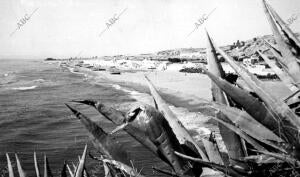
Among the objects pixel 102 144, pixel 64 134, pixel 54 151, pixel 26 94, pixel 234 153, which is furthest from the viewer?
pixel 26 94

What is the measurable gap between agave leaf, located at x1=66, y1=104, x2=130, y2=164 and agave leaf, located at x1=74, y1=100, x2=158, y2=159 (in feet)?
0.45

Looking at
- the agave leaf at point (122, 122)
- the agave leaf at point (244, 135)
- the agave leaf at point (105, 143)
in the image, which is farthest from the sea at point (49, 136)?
the agave leaf at point (244, 135)

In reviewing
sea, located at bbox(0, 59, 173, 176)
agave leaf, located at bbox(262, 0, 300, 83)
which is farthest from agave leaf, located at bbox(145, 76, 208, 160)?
sea, located at bbox(0, 59, 173, 176)

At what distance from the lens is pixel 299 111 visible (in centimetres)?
120

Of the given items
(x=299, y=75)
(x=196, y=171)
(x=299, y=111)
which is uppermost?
(x=299, y=75)

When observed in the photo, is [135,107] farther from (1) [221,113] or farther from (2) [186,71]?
(2) [186,71]

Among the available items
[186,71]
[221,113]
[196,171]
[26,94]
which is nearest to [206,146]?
[196,171]

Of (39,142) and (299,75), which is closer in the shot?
(299,75)

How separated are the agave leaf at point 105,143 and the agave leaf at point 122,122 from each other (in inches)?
5.5

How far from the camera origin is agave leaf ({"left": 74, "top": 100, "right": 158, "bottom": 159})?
93 centimetres

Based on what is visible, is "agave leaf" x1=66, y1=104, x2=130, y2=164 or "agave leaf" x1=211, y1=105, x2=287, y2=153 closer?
"agave leaf" x1=211, y1=105, x2=287, y2=153

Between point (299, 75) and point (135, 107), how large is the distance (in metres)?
0.70

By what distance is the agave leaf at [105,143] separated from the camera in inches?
44.6

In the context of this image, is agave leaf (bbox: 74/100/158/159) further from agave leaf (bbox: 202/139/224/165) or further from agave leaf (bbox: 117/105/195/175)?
agave leaf (bbox: 202/139/224/165)
